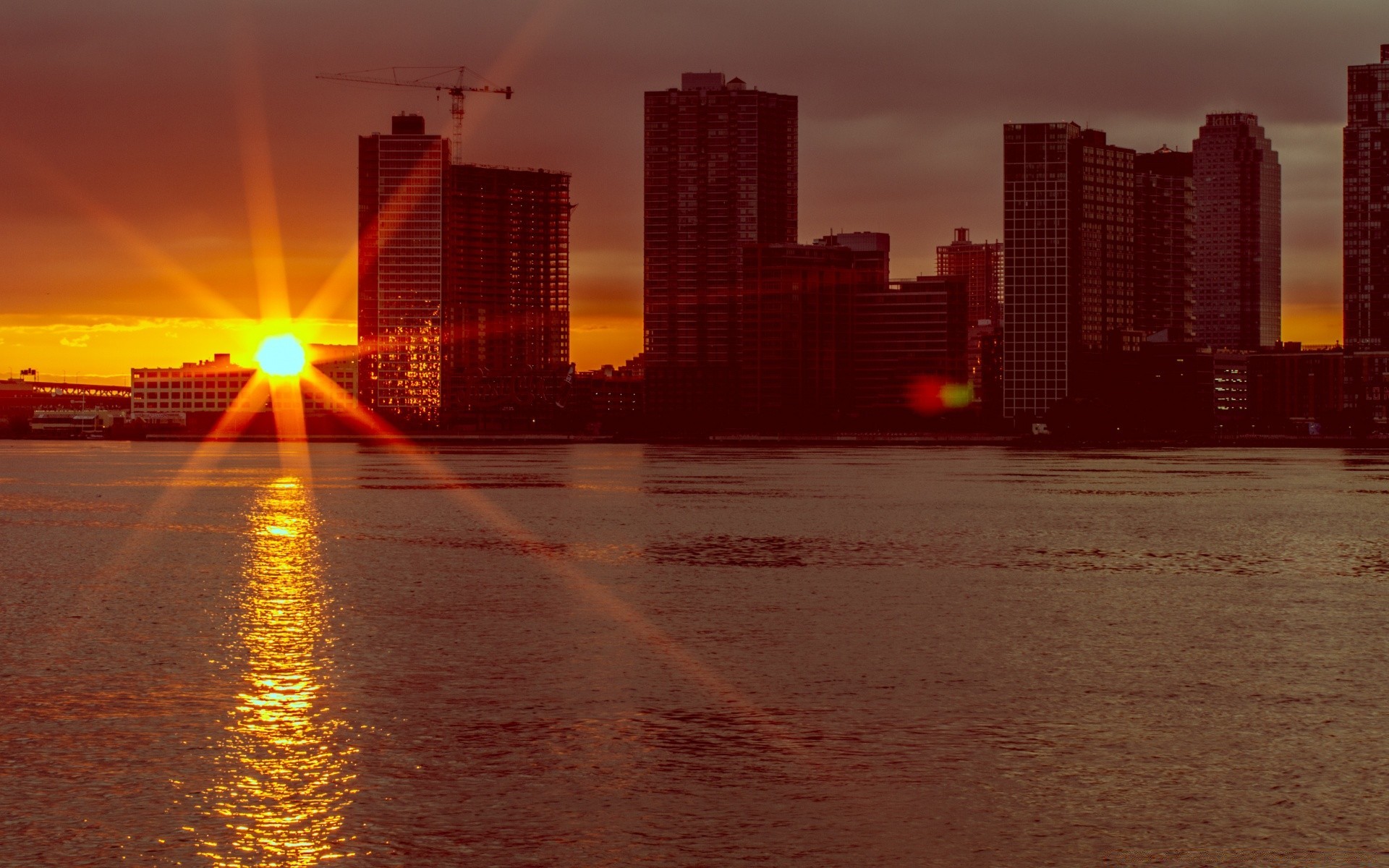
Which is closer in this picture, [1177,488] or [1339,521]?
[1339,521]

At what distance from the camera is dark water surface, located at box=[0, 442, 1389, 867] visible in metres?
15.2

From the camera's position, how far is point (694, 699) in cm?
2238

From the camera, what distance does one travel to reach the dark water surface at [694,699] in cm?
1516

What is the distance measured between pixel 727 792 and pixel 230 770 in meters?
5.62

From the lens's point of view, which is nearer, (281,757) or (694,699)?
(281,757)

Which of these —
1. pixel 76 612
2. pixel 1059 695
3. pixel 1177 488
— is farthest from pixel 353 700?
pixel 1177 488

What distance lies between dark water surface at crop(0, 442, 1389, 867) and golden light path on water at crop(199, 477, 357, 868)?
6 cm

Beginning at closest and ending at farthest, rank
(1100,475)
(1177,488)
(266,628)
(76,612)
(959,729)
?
1. (959,729)
2. (266,628)
3. (76,612)
4. (1177,488)
5. (1100,475)

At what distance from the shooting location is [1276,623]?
1212 inches

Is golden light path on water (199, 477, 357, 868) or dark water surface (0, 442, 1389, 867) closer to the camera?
golden light path on water (199, 477, 357, 868)

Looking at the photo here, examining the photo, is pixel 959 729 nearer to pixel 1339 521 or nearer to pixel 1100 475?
pixel 1339 521

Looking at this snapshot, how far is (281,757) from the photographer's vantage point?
18469mm

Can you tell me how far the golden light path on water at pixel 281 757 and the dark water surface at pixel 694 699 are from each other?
6 cm

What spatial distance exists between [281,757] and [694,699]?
20.3 ft
